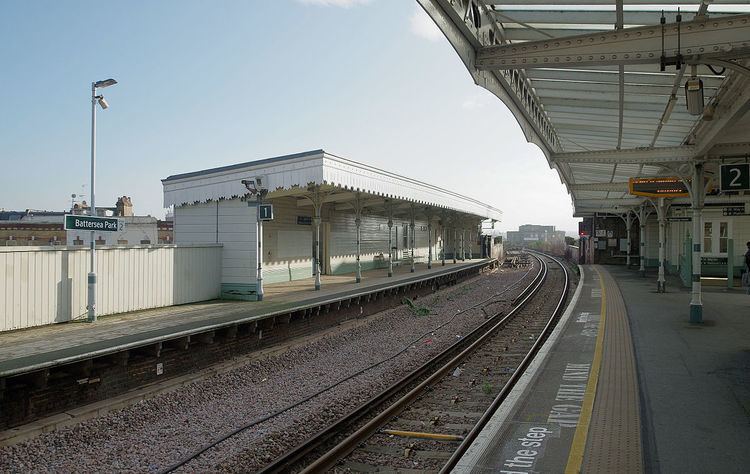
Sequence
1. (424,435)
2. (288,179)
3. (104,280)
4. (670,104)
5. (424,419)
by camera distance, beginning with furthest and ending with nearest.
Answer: (288,179)
(104,280)
(670,104)
(424,419)
(424,435)

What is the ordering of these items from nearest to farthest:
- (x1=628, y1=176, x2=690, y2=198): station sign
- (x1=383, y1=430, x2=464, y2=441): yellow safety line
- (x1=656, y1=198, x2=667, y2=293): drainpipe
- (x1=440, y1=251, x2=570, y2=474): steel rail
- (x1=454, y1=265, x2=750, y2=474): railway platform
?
1. (x1=454, y1=265, x2=750, y2=474): railway platform
2. (x1=440, y1=251, x2=570, y2=474): steel rail
3. (x1=383, y1=430, x2=464, y2=441): yellow safety line
4. (x1=628, y1=176, x2=690, y2=198): station sign
5. (x1=656, y1=198, x2=667, y2=293): drainpipe

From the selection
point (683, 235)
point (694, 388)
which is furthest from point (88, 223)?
point (683, 235)

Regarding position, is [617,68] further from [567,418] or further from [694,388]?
[567,418]

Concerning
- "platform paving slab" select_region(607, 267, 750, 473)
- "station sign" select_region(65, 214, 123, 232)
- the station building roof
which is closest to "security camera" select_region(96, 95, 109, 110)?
"station sign" select_region(65, 214, 123, 232)

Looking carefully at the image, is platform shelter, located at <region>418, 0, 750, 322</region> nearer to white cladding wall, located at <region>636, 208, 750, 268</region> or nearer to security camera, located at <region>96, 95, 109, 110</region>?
white cladding wall, located at <region>636, 208, 750, 268</region>

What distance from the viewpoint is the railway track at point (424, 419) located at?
20.5 ft

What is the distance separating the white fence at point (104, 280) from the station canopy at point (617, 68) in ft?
29.5

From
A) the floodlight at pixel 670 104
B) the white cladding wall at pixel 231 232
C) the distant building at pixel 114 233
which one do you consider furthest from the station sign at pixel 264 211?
the distant building at pixel 114 233

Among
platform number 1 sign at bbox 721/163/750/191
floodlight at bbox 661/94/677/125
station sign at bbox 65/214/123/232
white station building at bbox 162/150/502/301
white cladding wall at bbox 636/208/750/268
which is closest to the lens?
floodlight at bbox 661/94/677/125

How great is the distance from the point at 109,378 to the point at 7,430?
65.0 inches

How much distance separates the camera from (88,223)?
11.3m

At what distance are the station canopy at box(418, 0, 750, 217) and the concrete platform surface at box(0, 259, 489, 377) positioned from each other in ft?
22.6

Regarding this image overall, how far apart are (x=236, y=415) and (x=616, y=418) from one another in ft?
17.3

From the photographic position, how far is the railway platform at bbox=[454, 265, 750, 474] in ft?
16.4
